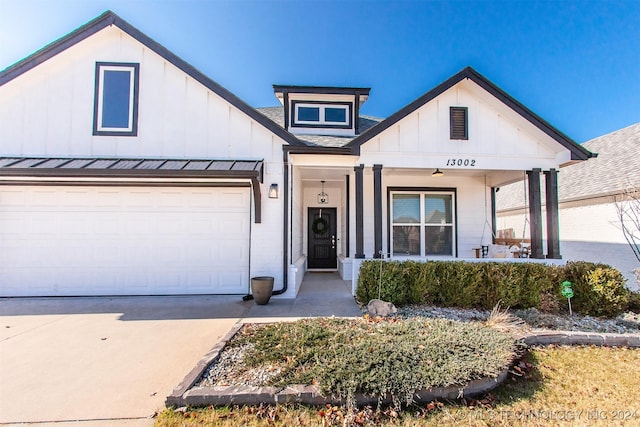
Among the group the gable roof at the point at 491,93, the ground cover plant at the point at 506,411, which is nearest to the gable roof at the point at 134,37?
the gable roof at the point at 491,93

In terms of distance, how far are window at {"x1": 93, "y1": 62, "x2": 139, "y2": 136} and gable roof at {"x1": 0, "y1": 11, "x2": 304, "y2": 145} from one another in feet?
2.25

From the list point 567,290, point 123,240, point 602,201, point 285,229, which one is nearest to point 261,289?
point 285,229

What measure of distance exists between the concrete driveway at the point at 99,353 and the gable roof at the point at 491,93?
5.16m

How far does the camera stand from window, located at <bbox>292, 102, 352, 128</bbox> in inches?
386

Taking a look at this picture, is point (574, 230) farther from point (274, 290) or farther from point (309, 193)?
point (274, 290)

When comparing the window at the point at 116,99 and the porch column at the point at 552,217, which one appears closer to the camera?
the window at the point at 116,99

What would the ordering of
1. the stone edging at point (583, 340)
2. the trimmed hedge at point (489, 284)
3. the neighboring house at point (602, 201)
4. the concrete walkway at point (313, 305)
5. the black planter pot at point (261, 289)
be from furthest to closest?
the neighboring house at point (602, 201), the black planter pot at point (261, 289), the trimmed hedge at point (489, 284), the concrete walkway at point (313, 305), the stone edging at point (583, 340)

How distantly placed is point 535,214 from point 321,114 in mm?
6993

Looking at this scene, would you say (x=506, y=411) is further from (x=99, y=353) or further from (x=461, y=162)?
(x=461, y=162)

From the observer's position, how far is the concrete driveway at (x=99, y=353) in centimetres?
279

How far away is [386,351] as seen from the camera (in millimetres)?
3287

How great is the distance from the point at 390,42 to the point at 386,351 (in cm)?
1164

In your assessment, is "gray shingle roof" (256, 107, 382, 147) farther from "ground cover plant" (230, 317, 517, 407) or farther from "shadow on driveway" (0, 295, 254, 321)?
"ground cover plant" (230, 317, 517, 407)

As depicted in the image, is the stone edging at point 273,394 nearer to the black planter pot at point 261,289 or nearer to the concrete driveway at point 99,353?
the concrete driveway at point 99,353
